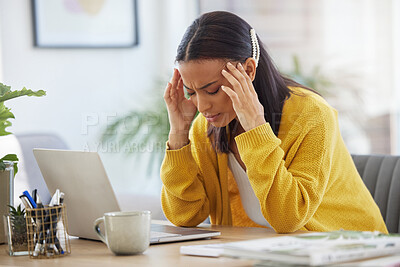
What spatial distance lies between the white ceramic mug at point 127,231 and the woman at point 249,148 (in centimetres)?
39

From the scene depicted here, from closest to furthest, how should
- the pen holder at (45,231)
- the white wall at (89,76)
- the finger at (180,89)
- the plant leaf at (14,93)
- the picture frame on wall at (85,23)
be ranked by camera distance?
the pen holder at (45,231) → the plant leaf at (14,93) → the finger at (180,89) → the white wall at (89,76) → the picture frame on wall at (85,23)

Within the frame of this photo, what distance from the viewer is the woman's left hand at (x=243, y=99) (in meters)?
1.52

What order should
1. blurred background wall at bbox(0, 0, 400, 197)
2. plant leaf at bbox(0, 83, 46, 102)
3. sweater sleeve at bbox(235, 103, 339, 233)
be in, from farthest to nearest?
1. blurred background wall at bbox(0, 0, 400, 197)
2. sweater sleeve at bbox(235, 103, 339, 233)
3. plant leaf at bbox(0, 83, 46, 102)

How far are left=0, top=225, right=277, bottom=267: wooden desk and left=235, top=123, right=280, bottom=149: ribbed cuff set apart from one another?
8.9 inches

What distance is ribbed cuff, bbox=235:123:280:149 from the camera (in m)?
1.47

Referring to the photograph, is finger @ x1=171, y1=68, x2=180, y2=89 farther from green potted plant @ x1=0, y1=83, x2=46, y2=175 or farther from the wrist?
green potted plant @ x1=0, y1=83, x2=46, y2=175

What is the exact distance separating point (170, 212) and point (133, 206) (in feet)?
3.00

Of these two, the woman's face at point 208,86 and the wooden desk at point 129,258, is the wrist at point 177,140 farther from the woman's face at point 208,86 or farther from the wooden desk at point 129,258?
the wooden desk at point 129,258

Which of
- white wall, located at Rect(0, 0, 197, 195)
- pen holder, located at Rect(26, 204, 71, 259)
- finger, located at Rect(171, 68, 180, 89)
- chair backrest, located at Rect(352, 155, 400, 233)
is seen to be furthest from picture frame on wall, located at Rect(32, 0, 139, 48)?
pen holder, located at Rect(26, 204, 71, 259)

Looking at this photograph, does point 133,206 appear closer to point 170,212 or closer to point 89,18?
point 170,212

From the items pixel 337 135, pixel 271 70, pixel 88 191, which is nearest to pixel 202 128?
pixel 271 70

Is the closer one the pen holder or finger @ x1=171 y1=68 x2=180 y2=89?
the pen holder

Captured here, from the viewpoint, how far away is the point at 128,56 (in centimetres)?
356

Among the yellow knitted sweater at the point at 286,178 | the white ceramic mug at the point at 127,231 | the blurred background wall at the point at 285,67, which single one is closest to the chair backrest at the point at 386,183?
the yellow knitted sweater at the point at 286,178
